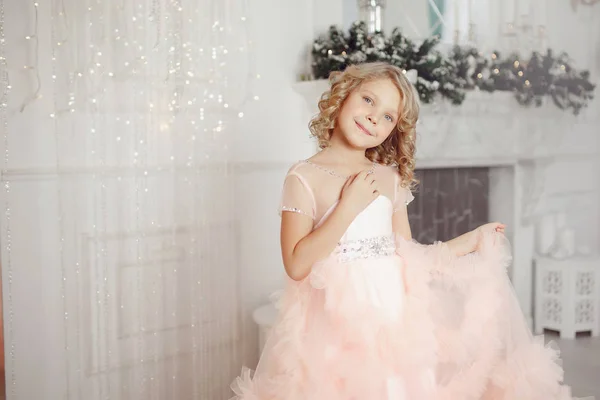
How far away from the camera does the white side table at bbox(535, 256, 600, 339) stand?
157 inches

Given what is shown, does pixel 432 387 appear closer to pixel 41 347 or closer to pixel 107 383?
pixel 107 383

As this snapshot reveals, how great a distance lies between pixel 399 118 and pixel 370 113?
0.37 feet

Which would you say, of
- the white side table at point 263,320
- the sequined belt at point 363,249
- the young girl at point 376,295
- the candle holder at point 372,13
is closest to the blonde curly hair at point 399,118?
the young girl at point 376,295

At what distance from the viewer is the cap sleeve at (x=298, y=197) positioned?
5.74ft

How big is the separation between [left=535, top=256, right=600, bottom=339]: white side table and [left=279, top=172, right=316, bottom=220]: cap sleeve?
9.18ft

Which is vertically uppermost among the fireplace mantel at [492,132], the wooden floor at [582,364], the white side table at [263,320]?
the fireplace mantel at [492,132]

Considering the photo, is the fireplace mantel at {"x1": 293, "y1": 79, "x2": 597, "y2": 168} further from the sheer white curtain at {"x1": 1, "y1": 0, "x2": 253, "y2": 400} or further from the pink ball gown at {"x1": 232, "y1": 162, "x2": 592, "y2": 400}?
the pink ball gown at {"x1": 232, "y1": 162, "x2": 592, "y2": 400}

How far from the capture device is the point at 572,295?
3992 mm

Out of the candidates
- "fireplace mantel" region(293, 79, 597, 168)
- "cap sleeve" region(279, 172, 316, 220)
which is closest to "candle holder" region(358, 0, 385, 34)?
"fireplace mantel" region(293, 79, 597, 168)

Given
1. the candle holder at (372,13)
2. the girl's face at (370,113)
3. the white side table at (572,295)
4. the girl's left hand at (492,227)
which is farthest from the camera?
the white side table at (572,295)

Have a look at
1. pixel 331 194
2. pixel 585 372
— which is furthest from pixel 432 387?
pixel 585 372

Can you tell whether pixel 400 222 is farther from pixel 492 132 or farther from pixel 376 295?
pixel 492 132

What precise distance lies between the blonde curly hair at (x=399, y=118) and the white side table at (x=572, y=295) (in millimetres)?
2460

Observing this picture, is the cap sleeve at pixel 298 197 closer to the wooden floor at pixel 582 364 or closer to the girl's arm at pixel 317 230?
the girl's arm at pixel 317 230
